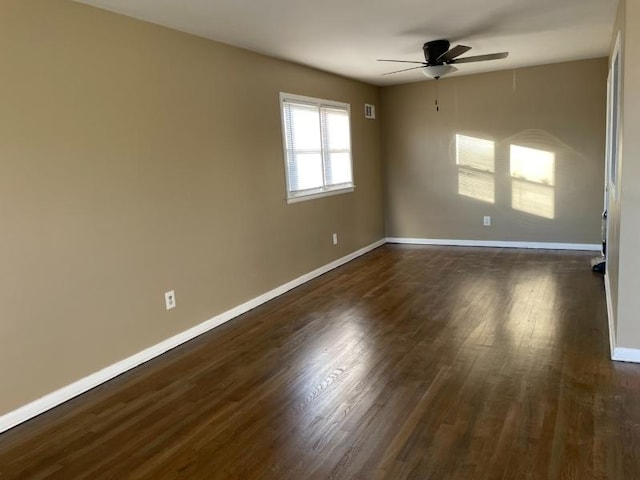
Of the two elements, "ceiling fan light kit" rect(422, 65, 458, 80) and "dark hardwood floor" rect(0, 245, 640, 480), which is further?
"ceiling fan light kit" rect(422, 65, 458, 80)

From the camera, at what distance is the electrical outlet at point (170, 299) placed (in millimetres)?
3498

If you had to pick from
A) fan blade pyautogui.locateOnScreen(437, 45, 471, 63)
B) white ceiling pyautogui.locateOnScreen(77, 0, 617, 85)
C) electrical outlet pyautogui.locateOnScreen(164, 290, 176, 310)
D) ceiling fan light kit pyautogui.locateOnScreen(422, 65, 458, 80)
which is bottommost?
electrical outlet pyautogui.locateOnScreen(164, 290, 176, 310)

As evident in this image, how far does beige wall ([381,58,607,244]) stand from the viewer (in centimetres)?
581

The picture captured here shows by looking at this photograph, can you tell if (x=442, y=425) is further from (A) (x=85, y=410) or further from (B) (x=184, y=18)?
(B) (x=184, y=18)

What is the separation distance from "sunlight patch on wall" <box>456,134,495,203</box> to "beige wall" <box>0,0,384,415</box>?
9.67ft

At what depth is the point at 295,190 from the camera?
197 inches

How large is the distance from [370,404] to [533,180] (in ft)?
15.3

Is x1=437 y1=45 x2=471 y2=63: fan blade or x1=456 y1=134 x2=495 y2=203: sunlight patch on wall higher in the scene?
x1=437 y1=45 x2=471 y2=63: fan blade

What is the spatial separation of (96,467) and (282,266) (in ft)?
9.30

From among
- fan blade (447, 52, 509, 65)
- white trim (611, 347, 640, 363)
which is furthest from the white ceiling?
white trim (611, 347, 640, 363)

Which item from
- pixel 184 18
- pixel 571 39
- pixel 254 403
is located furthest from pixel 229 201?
pixel 571 39

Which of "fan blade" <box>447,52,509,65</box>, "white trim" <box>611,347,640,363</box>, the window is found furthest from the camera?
the window

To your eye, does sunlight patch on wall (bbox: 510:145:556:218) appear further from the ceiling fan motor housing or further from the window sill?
the ceiling fan motor housing

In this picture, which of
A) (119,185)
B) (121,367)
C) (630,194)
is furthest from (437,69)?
(121,367)
